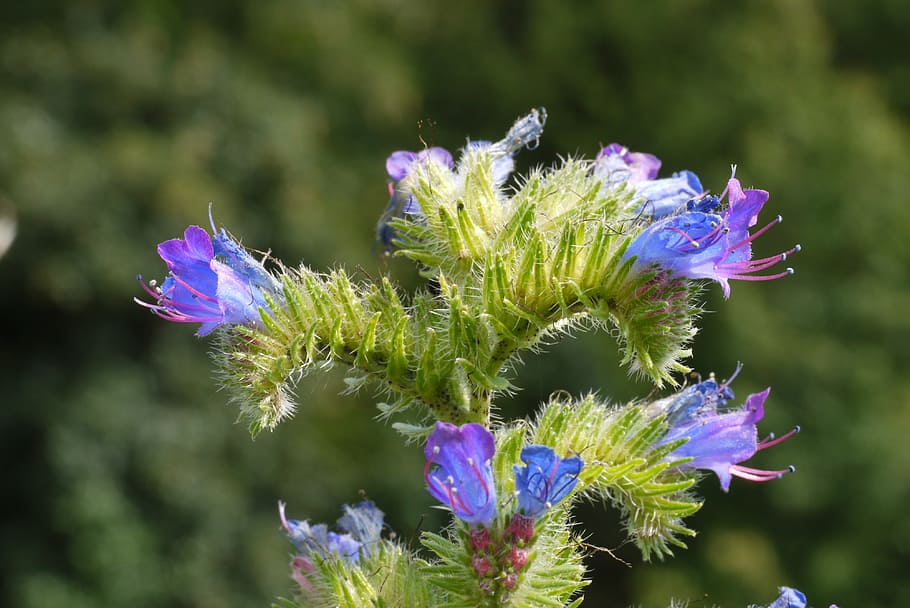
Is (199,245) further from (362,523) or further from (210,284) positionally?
(362,523)

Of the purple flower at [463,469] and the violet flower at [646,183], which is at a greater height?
the violet flower at [646,183]

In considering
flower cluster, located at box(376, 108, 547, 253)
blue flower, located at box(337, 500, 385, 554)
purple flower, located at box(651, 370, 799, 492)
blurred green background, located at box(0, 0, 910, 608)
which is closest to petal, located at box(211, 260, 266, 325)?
flower cluster, located at box(376, 108, 547, 253)

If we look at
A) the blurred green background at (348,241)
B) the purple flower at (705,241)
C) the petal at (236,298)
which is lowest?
the petal at (236,298)

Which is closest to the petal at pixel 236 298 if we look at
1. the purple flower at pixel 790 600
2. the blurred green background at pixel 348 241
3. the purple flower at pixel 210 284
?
the purple flower at pixel 210 284

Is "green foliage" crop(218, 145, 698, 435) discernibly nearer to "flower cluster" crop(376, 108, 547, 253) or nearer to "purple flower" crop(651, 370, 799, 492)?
"flower cluster" crop(376, 108, 547, 253)

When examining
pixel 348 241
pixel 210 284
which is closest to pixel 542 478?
pixel 210 284

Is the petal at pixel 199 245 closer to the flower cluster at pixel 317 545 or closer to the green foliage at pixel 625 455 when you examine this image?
the flower cluster at pixel 317 545

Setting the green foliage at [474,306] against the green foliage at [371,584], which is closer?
the green foliage at [474,306]

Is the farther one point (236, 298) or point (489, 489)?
point (236, 298)

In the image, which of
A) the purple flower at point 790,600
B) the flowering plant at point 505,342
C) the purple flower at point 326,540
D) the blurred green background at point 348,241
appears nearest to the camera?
the flowering plant at point 505,342
